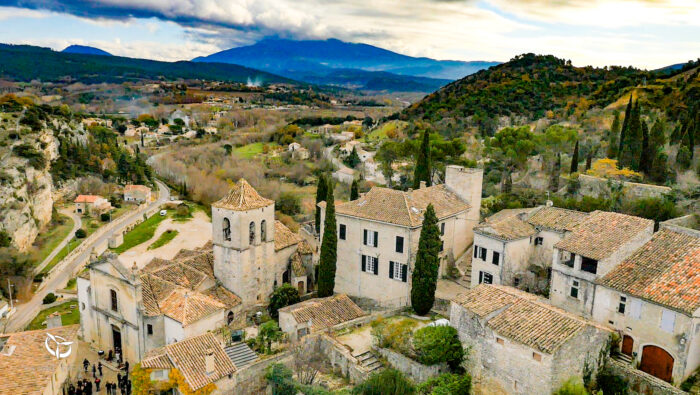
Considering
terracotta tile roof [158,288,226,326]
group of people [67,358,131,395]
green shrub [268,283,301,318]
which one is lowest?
group of people [67,358,131,395]

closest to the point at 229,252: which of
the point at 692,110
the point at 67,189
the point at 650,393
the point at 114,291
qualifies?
the point at 114,291

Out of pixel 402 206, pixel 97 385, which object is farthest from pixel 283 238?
pixel 97 385

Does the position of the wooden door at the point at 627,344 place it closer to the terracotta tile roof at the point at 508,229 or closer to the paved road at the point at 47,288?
the terracotta tile roof at the point at 508,229

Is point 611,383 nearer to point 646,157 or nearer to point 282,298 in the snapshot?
point 282,298

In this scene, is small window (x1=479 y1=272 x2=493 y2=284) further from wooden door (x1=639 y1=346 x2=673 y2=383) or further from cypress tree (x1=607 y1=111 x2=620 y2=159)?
cypress tree (x1=607 y1=111 x2=620 y2=159)

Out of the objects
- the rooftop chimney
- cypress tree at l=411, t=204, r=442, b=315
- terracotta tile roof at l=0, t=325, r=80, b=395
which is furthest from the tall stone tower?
cypress tree at l=411, t=204, r=442, b=315

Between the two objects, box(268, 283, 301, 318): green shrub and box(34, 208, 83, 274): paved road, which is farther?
box(34, 208, 83, 274): paved road

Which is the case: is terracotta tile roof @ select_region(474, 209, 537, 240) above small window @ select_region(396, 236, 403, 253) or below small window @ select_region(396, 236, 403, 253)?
above
